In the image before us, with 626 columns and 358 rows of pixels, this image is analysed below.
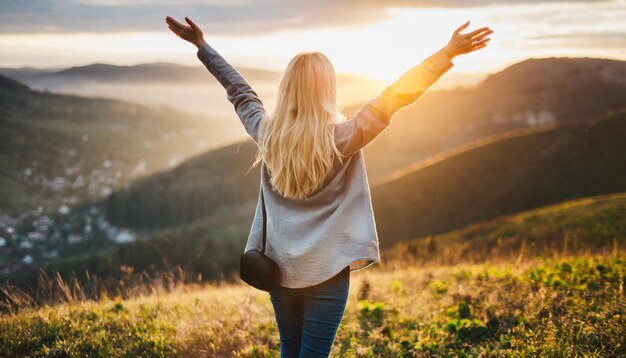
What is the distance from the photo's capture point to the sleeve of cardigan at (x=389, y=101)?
2477 millimetres

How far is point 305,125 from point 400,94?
588mm

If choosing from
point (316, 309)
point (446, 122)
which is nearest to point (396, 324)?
point (316, 309)

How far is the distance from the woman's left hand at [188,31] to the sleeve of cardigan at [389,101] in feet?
6.26

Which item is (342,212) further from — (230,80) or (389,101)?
(230,80)

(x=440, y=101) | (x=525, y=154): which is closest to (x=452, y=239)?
(x=525, y=154)

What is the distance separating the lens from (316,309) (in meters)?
2.77

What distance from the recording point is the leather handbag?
9.02 ft

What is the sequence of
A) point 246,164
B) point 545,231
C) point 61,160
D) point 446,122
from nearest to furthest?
point 545,231 → point 246,164 → point 446,122 → point 61,160

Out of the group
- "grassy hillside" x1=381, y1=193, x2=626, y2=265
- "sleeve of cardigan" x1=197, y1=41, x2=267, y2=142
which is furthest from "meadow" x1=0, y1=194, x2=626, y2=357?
"grassy hillside" x1=381, y1=193, x2=626, y2=265

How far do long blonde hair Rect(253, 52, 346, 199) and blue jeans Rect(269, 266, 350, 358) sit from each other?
0.63 m

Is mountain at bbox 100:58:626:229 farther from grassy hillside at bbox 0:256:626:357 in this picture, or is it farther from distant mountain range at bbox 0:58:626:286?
grassy hillside at bbox 0:256:626:357

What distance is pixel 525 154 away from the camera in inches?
2181

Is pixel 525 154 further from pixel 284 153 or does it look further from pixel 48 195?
pixel 48 195

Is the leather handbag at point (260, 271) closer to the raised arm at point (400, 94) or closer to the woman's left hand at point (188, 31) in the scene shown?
the raised arm at point (400, 94)
